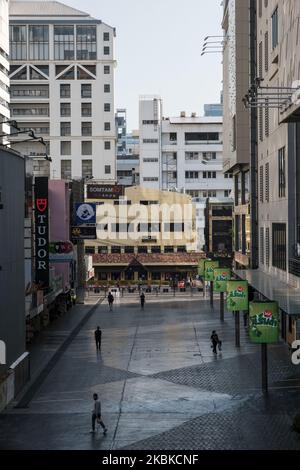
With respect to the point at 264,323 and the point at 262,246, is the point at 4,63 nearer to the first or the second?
the point at 262,246

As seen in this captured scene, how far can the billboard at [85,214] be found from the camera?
74.8 m

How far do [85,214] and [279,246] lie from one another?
25101 mm

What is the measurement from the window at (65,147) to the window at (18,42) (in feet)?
42.1

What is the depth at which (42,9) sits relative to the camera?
5143 inches

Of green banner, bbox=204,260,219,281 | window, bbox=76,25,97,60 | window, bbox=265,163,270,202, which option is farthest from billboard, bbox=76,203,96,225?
window, bbox=76,25,97,60

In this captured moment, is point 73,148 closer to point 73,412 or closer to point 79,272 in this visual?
point 79,272

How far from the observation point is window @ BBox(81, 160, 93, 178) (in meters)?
127

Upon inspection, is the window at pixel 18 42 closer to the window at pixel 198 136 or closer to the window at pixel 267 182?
the window at pixel 198 136

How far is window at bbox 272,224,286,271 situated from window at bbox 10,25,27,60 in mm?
78808

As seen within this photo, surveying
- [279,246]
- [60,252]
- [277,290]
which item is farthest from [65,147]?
[277,290]

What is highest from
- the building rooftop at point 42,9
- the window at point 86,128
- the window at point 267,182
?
the building rooftop at point 42,9

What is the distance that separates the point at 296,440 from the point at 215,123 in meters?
125

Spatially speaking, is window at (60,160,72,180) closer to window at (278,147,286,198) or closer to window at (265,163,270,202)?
window at (265,163,270,202)

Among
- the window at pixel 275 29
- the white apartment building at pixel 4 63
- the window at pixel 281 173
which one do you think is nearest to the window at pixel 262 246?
the window at pixel 281 173
